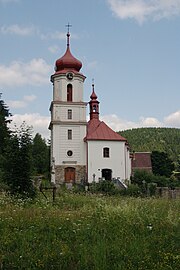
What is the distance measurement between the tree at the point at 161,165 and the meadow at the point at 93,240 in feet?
171

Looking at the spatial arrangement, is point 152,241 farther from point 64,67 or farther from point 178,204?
point 64,67

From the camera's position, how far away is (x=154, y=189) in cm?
2809

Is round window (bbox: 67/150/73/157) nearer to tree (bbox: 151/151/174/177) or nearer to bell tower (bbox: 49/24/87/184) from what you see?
bell tower (bbox: 49/24/87/184)

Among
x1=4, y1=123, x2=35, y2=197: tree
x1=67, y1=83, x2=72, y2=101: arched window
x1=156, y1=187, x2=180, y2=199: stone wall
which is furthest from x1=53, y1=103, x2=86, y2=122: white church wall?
x1=4, y1=123, x2=35, y2=197: tree

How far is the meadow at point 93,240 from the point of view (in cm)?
659

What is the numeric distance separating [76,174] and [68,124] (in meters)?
A: 5.23

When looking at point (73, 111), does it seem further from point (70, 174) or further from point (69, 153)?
point (70, 174)

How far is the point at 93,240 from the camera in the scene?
7945 millimetres

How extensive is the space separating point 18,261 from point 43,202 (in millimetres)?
8205

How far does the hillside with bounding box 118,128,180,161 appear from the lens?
4105 inches

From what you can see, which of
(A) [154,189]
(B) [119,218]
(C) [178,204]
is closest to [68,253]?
(B) [119,218]

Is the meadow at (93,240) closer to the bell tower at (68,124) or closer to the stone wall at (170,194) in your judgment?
the stone wall at (170,194)

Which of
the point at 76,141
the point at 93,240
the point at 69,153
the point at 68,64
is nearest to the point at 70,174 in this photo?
the point at 69,153

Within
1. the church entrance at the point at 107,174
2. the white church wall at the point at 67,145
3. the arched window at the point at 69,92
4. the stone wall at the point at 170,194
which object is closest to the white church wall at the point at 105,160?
the church entrance at the point at 107,174
